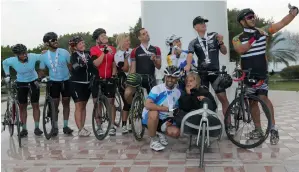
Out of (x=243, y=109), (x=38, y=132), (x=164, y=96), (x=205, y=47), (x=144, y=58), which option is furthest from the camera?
(x=38, y=132)

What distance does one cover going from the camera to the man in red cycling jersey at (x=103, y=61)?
6336 mm

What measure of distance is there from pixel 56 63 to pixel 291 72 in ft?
79.3

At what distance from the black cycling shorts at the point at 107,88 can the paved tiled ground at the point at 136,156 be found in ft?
2.59

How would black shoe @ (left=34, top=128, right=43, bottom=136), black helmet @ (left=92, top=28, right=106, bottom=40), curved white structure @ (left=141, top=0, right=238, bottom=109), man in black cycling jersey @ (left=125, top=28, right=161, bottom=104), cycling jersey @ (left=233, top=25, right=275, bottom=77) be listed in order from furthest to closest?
curved white structure @ (left=141, top=0, right=238, bottom=109) → black shoe @ (left=34, top=128, right=43, bottom=136) → black helmet @ (left=92, top=28, right=106, bottom=40) → man in black cycling jersey @ (left=125, top=28, right=161, bottom=104) → cycling jersey @ (left=233, top=25, right=275, bottom=77)

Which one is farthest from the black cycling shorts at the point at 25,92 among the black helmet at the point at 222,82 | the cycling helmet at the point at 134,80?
the black helmet at the point at 222,82

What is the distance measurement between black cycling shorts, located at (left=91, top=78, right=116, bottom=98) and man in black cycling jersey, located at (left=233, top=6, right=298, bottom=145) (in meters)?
2.31

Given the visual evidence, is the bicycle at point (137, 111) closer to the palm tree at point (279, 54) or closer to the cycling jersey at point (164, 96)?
the cycling jersey at point (164, 96)

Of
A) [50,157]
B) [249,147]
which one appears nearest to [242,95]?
[249,147]

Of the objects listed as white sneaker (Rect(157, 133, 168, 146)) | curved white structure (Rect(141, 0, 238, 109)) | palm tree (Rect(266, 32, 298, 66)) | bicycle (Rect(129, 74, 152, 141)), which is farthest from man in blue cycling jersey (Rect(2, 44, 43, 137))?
palm tree (Rect(266, 32, 298, 66))

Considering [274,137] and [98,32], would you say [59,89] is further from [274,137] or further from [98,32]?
[274,137]

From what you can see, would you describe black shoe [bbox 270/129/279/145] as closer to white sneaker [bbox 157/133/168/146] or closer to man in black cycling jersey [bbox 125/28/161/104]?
white sneaker [bbox 157/133/168/146]

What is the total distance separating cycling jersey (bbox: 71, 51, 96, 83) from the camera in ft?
20.7

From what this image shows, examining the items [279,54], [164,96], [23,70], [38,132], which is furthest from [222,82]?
[279,54]

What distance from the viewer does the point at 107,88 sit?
21.7ft
